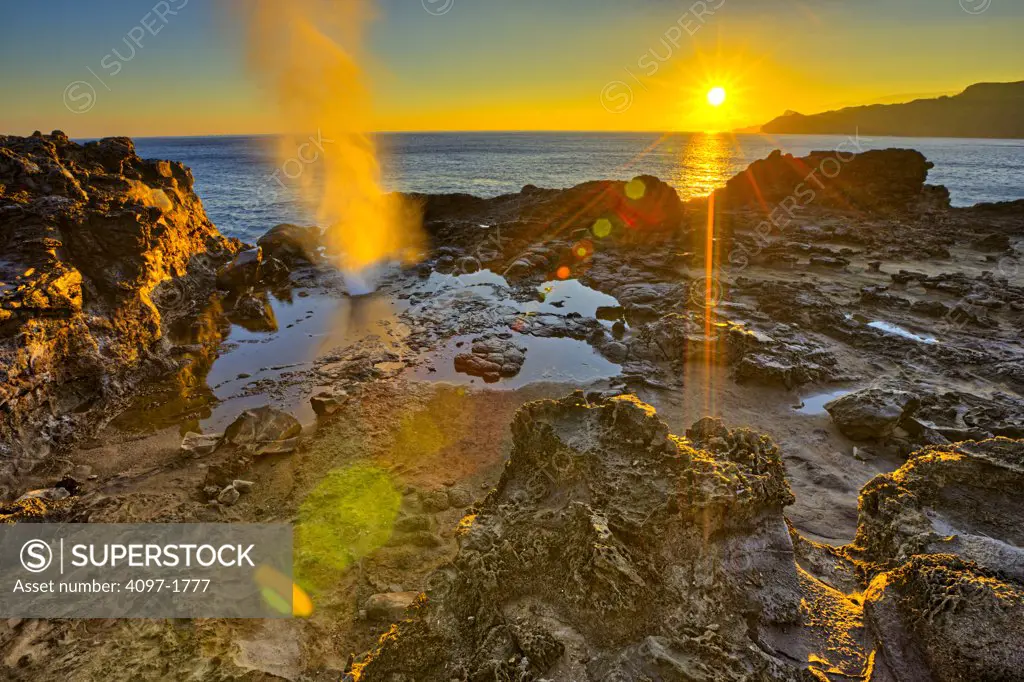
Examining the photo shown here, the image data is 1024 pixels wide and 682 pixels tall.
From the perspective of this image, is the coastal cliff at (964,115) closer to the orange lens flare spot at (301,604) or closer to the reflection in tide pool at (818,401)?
the reflection in tide pool at (818,401)

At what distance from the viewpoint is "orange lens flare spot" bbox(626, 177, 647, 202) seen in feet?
87.2

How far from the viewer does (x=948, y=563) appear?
11.8ft

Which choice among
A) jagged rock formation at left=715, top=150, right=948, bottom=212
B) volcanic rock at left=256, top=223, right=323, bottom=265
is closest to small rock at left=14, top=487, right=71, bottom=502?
volcanic rock at left=256, top=223, right=323, bottom=265

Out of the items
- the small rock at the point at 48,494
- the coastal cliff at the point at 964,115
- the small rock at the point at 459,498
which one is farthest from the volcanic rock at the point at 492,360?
the coastal cliff at the point at 964,115

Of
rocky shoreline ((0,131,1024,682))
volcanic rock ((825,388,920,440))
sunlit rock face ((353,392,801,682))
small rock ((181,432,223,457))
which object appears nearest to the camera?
sunlit rock face ((353,392,801,682))

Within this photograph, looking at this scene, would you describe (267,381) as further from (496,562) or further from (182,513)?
(496,562)

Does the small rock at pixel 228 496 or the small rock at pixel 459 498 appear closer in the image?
the small rock at pixel 228 496

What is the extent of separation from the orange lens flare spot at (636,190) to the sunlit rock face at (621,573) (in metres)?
24.3

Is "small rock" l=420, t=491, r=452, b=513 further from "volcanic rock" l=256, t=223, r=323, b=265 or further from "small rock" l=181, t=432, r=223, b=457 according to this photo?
"volcanic rock" l=256, t=223, r=323, b=265

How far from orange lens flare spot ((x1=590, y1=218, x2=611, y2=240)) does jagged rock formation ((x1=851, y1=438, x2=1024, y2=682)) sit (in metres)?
22.4

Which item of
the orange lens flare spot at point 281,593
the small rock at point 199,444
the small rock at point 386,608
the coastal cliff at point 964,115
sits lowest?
the small rock at point 386,608

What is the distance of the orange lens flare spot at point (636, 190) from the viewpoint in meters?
26.6

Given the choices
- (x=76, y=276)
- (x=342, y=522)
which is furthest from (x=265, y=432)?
(x=76, y=276)

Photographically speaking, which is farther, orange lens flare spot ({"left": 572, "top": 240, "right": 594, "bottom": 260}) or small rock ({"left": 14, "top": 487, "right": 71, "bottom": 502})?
orange lens flare spot ({"left": 572, "top": 240, "right": 594, "bottom": 260})
